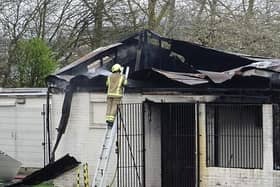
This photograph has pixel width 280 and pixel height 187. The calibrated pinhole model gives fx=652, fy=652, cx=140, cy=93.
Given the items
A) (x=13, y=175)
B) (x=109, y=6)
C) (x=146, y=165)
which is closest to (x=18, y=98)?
(x=13, y=175)

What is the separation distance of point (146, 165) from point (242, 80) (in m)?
→ 3.19

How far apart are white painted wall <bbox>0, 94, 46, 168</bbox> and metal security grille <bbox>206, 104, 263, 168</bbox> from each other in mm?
6817

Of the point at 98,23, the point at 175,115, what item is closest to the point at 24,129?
the point at 175,115

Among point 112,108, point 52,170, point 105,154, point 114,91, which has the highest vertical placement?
point 114,91

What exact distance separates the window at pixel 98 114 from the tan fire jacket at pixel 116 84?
153 centimetres

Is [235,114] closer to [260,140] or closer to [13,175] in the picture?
[260,140]

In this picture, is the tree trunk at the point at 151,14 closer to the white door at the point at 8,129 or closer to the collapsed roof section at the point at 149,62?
the white door at the point at 8,129

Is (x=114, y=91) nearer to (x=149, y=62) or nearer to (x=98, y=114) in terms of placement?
(x=98, y=114)

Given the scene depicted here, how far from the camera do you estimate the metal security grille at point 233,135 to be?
1440 cm

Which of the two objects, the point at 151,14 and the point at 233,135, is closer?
the point at 233,135

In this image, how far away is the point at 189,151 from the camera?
50.1 feet

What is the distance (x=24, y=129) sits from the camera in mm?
20250

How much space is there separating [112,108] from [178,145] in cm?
195

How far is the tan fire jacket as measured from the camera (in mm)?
14417
